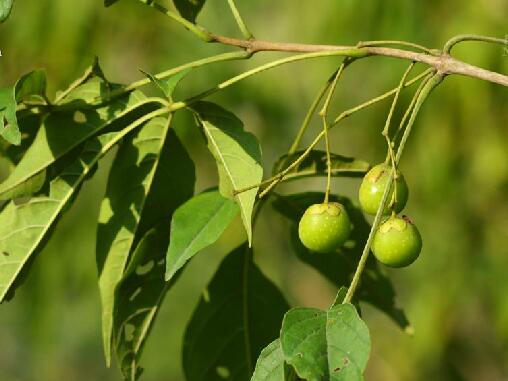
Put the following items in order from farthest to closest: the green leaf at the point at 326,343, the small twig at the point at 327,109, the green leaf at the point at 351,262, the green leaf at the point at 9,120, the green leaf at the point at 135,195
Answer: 1. the green leaf at the point at 351,262
2. the green leaf at the point at 135,195
3. the small twig at the point at 327,109
4. the green leaf at the point at 9,120
5. the green leaf at the point at 326,343

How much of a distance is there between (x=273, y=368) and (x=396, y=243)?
10.9 inches

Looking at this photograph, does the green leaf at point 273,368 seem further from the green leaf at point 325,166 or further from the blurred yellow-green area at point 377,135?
the blurred yellow-green area at point 377,135

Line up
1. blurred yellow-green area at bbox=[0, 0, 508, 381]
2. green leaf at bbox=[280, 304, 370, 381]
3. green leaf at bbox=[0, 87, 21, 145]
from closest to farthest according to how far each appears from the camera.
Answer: green leaf at bbox=[280, 304, 370, 381], green leaf at bbox=[0, 87, 21, 145], blurred yellow-green area at bbox=[0, 0, 508, 381]

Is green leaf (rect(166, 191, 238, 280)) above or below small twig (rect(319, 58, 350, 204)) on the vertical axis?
below

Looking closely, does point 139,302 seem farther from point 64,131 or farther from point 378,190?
point 378,190

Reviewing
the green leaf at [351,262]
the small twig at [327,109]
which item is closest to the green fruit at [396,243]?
the small twig at [327,109]

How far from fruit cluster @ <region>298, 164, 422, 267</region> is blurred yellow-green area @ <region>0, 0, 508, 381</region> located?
1673 millimetres

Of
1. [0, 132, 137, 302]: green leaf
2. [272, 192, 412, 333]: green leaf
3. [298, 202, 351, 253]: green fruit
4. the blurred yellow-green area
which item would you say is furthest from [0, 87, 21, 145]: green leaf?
the blurred yellow-green area

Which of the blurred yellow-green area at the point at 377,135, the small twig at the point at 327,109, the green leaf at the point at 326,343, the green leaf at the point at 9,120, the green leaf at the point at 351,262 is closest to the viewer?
the green leaf at the point at 326,343

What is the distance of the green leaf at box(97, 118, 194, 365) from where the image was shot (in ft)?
4.71

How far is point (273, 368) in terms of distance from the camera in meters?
1.09

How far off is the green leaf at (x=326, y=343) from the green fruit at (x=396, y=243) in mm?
186

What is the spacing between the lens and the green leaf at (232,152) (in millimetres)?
1309

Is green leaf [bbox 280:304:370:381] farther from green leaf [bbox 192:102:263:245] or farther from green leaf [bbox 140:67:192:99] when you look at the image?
green leaf [bbox 140:67:192:99]
